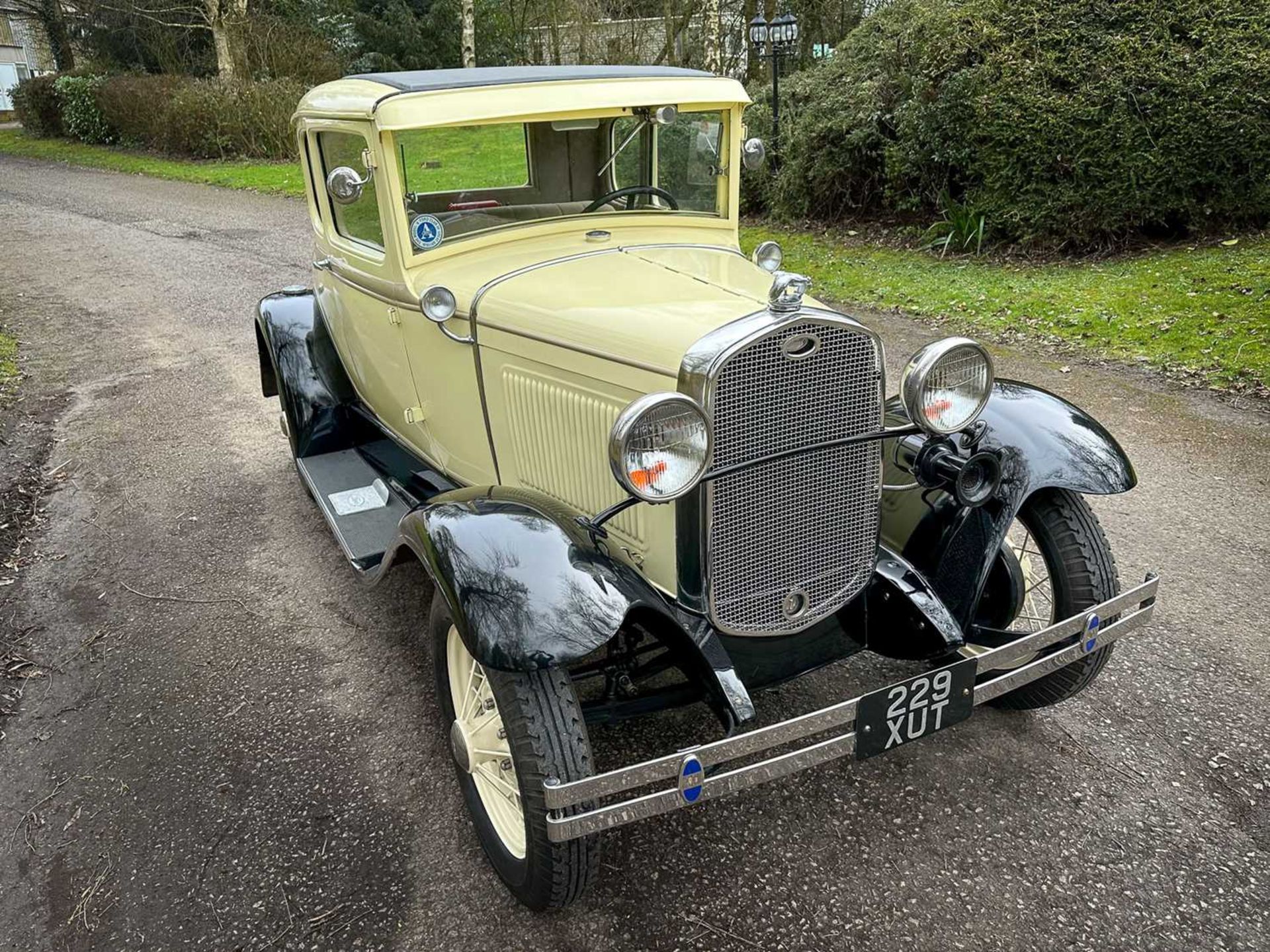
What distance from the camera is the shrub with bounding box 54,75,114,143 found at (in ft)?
67.9

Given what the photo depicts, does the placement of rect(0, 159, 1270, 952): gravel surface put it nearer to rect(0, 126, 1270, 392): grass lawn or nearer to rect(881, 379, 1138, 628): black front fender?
rect(881, 379, 1138, 628): black front fender

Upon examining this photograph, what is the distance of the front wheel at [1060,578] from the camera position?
2.77 m

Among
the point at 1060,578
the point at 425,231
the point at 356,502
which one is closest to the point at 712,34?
the point at 425,231

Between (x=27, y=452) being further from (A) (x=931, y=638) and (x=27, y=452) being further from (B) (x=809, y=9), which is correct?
(B) (x=809, y=9)

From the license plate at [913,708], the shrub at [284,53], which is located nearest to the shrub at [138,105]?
the shrub at [284,53]

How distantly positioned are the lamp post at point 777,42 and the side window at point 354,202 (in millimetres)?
7147

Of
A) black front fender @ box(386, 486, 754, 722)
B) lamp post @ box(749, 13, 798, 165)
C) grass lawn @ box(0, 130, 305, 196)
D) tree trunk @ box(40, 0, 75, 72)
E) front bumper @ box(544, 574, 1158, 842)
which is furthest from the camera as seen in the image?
tree trunk @ box(40, 0, 75, 72)

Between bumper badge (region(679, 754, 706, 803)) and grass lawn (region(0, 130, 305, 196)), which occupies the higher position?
bumper badge (region(679, 754, 706, 803))

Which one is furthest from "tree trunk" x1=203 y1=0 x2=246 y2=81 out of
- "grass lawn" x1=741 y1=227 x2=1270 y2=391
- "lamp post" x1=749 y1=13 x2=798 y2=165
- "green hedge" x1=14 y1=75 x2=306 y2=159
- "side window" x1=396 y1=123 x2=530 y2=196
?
"side window" x1=396 y1=123 x2=530 y2=196

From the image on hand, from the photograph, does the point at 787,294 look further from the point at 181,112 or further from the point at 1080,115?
the point at 181,112

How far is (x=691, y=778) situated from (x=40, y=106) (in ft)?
89.0

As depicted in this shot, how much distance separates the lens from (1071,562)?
280 cm

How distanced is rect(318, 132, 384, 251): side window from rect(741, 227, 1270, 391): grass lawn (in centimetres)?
512

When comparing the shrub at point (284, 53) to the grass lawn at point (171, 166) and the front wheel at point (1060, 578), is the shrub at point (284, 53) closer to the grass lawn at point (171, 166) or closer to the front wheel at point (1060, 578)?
the grass lawn at point (171, 166)
